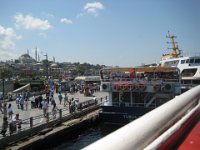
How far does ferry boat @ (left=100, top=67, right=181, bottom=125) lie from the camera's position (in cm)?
2109

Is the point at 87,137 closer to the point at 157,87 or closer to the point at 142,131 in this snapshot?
the point at 157,87

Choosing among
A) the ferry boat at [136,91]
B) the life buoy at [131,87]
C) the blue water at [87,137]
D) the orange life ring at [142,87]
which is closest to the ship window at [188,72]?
the ferry boat at [136,91]

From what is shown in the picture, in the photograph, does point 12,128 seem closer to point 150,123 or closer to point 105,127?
point 105,127

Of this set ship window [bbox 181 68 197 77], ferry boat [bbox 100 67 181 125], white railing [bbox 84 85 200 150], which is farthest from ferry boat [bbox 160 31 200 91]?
white railing [bbox 84 85 200 150]

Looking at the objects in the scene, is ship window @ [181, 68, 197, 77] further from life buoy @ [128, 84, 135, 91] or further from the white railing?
the white railing

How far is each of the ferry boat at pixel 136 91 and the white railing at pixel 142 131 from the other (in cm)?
1777

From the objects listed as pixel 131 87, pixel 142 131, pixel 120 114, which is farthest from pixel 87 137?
pixel 142 131

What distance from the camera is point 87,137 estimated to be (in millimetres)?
20250

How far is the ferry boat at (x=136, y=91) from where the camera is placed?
2109 centimetres

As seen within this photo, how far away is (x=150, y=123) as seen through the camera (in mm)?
2459

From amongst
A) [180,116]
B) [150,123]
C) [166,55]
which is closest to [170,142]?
[150,123]

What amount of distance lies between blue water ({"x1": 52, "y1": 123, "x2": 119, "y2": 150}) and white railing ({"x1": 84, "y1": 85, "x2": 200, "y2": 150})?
14.7 m

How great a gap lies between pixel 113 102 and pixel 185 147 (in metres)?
19.9

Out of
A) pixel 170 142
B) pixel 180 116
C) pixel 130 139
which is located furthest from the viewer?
pixel 180 116
